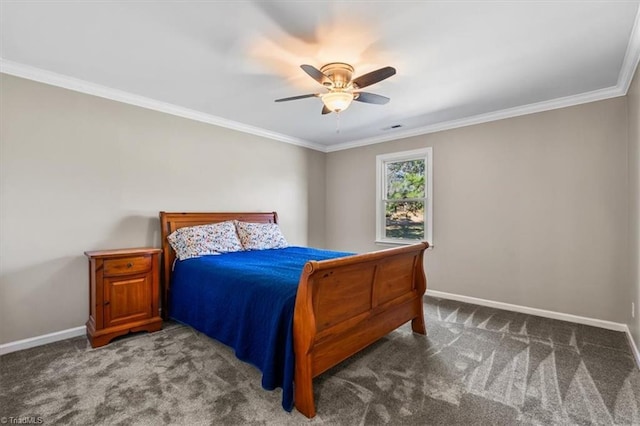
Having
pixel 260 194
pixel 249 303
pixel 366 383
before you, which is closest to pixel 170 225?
pixel 260 194

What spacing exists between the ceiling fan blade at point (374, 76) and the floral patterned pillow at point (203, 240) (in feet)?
7.50

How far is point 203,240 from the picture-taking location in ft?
11.3

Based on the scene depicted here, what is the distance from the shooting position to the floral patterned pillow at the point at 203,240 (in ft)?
11.0

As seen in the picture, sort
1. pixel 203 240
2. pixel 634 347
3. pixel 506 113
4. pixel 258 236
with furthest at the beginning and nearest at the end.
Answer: pixel 258 236 < pixel 506 113 < pixel 203 240 < pixel 634 347

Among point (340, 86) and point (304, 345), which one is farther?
point (340, 86)

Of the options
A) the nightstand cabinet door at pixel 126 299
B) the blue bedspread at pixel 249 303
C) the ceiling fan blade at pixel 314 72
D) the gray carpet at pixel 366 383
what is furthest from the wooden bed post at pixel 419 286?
the nightstand cabinet door at pixel 126 299

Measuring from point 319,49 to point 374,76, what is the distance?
0.48 m

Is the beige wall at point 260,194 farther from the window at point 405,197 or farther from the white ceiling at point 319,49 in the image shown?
the white ceiling at point 319,49

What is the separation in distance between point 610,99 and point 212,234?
4.48 m

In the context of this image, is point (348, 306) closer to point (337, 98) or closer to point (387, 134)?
point (337, 98)

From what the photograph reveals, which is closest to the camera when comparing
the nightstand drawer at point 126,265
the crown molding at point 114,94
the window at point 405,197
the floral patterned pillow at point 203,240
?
the crown molding at point 114,94

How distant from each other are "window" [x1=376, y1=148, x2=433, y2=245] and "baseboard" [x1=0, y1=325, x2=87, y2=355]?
397cm

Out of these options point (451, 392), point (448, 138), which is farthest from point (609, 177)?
point (451, 392)

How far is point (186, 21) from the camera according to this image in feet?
6.65
